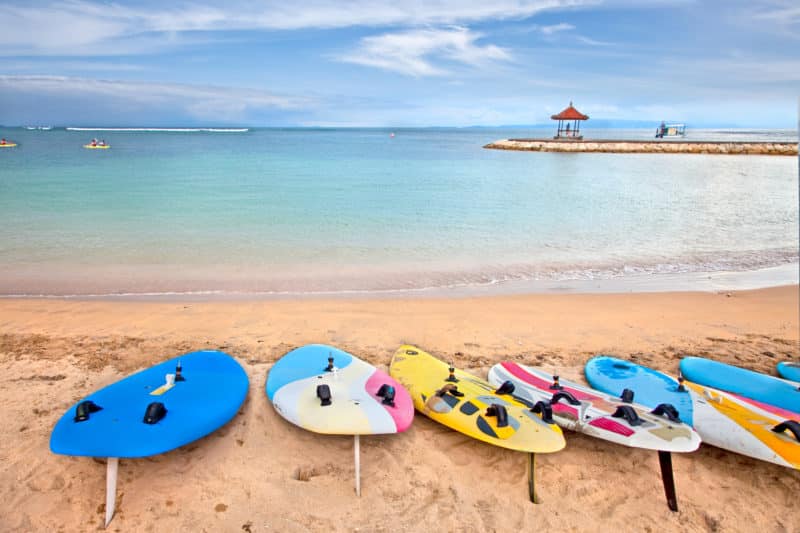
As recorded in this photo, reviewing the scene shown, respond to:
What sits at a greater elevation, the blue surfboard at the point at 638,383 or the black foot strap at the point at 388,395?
the black foot strap at the point at 388,395

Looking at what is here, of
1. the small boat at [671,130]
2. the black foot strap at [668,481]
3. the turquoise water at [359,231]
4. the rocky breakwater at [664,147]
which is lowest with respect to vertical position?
the black foot strap at [668,481]

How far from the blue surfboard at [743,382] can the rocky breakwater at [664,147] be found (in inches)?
1747

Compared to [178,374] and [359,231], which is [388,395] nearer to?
[178,374]

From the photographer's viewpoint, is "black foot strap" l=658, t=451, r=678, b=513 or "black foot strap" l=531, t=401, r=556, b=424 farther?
"black foot strap" l=531, t=401, r=556, b=424

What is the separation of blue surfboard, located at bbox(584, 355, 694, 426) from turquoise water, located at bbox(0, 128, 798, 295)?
3679 mm

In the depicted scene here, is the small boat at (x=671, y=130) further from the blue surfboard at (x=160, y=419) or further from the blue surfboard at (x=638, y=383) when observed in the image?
the blue surfboard at (x=160, y=419)

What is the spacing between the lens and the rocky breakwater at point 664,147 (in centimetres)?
4162

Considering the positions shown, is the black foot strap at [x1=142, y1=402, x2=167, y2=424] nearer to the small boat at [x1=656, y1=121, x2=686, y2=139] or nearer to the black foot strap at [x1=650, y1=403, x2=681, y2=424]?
the black foot strap at [x1=650, y1=403, x2=681, y2=424]

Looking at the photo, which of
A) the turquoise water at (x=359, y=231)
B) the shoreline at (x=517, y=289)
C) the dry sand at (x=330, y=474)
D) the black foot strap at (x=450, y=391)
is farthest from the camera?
the turquoise water at (x=359, y=231)

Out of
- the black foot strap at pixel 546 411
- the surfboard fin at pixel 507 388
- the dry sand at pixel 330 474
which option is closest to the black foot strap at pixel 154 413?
the dry sand at pixel 330 474

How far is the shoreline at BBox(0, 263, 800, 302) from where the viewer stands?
7.25m

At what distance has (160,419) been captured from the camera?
3232 millimetres

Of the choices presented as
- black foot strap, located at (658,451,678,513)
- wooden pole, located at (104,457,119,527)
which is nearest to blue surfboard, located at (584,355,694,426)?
black foot strap, located at (658,451,678,513)

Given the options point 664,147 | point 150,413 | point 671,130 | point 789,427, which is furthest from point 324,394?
point 671,130
